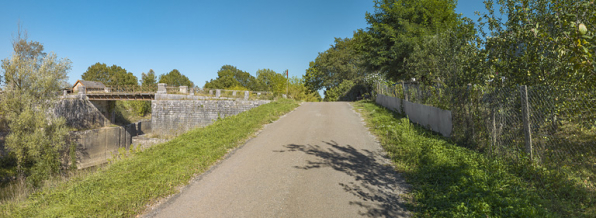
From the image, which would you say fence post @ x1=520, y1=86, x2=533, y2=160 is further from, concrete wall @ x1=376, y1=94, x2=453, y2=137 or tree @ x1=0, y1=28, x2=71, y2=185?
tree @ x1=0, y1=28, x2=71, y2=185

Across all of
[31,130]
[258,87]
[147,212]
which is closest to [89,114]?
[31,130]

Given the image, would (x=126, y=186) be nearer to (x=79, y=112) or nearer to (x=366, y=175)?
(x=366, y=175)

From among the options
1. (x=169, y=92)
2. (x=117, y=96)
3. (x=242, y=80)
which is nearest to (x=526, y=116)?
(x=169, y=92)

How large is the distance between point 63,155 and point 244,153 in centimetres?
2297

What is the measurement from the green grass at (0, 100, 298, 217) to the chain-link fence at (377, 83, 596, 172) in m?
6.33

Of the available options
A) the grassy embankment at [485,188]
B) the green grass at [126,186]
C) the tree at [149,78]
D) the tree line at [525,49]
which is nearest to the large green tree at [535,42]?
the tree line at [525,49]

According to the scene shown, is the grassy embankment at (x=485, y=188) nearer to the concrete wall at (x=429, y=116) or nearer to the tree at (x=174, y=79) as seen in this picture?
the concrete wall at (x=429, y=116)

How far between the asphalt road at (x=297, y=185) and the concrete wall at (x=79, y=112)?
1243 inches

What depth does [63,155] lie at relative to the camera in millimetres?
22469

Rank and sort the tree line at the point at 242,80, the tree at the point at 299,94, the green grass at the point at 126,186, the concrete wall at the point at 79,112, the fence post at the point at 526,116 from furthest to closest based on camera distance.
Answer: the tree line at the point at 242,80 < the tree at the point at 299,94 < the concrete wall at the point at 79,112 < the fence post at the point at 526,116 < the green grass at the point at 126,186

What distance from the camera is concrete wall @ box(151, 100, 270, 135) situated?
27.1 m

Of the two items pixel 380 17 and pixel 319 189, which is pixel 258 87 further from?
pixel 319 189

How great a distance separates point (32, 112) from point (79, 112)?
1549 centimetres

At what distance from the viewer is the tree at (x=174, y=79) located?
274 ft
